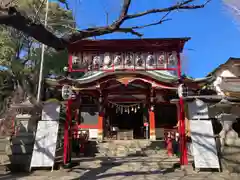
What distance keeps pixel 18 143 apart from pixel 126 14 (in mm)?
6597

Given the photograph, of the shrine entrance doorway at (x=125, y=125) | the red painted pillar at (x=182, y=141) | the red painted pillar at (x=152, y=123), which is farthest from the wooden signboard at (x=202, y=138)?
the shrine entrance doorway at (x=125, y=125)

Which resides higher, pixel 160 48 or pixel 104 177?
pixel 160 48

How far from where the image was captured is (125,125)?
19.1m

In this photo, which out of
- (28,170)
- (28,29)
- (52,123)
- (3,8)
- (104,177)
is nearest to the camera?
(3,8)

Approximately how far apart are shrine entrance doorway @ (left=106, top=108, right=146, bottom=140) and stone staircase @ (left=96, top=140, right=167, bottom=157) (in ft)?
6.15

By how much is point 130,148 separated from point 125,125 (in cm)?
587

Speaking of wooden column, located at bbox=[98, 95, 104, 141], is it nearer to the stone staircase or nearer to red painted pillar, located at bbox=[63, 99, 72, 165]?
the stone staircase

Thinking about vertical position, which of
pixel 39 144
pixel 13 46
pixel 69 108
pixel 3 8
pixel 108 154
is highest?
pixel 13 46

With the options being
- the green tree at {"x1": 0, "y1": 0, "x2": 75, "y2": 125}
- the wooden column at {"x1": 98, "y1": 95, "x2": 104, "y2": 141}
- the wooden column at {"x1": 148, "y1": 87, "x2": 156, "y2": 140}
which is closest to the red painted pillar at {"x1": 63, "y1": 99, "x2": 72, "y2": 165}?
the wooden column at {"x1": 98, "y1": 95, "x2": 104, "y2": 141}

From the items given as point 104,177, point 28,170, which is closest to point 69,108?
point 28,170

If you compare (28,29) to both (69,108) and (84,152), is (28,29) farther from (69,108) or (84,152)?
(84,152)

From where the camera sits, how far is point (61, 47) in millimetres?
4773

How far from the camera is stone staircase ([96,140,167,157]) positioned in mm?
12328

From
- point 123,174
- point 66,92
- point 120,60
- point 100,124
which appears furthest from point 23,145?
point 100,124
